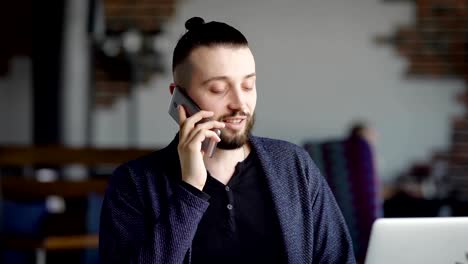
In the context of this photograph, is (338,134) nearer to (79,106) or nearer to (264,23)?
(264,23)

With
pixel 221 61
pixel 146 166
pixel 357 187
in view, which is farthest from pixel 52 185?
pixel 221 61

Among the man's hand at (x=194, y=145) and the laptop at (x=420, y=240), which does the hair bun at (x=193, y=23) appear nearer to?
the man's hand at (x=194, y=145)

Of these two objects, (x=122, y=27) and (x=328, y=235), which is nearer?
(x=328, y=235)

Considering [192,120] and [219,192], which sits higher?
[192,120]

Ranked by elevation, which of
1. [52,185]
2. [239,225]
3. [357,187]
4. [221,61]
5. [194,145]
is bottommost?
[52,185]

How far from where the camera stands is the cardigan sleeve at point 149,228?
3.72 ft

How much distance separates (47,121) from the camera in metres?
6.26

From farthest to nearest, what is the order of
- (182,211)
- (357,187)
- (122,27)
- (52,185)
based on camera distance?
(122,27), (52,185), (357,187), (182,211)

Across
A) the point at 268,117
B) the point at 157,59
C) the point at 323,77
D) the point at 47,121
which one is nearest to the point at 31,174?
the point at 47,121

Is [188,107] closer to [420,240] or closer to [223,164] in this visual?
[223,164]

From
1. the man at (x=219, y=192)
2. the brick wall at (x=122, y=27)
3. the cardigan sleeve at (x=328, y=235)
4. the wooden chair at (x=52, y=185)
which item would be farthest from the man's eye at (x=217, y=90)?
the brick wall at (x=122, y=27)

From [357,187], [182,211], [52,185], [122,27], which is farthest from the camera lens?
[122,27]

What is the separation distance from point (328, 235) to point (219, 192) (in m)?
0.18

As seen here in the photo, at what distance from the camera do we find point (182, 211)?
114 centimetres
